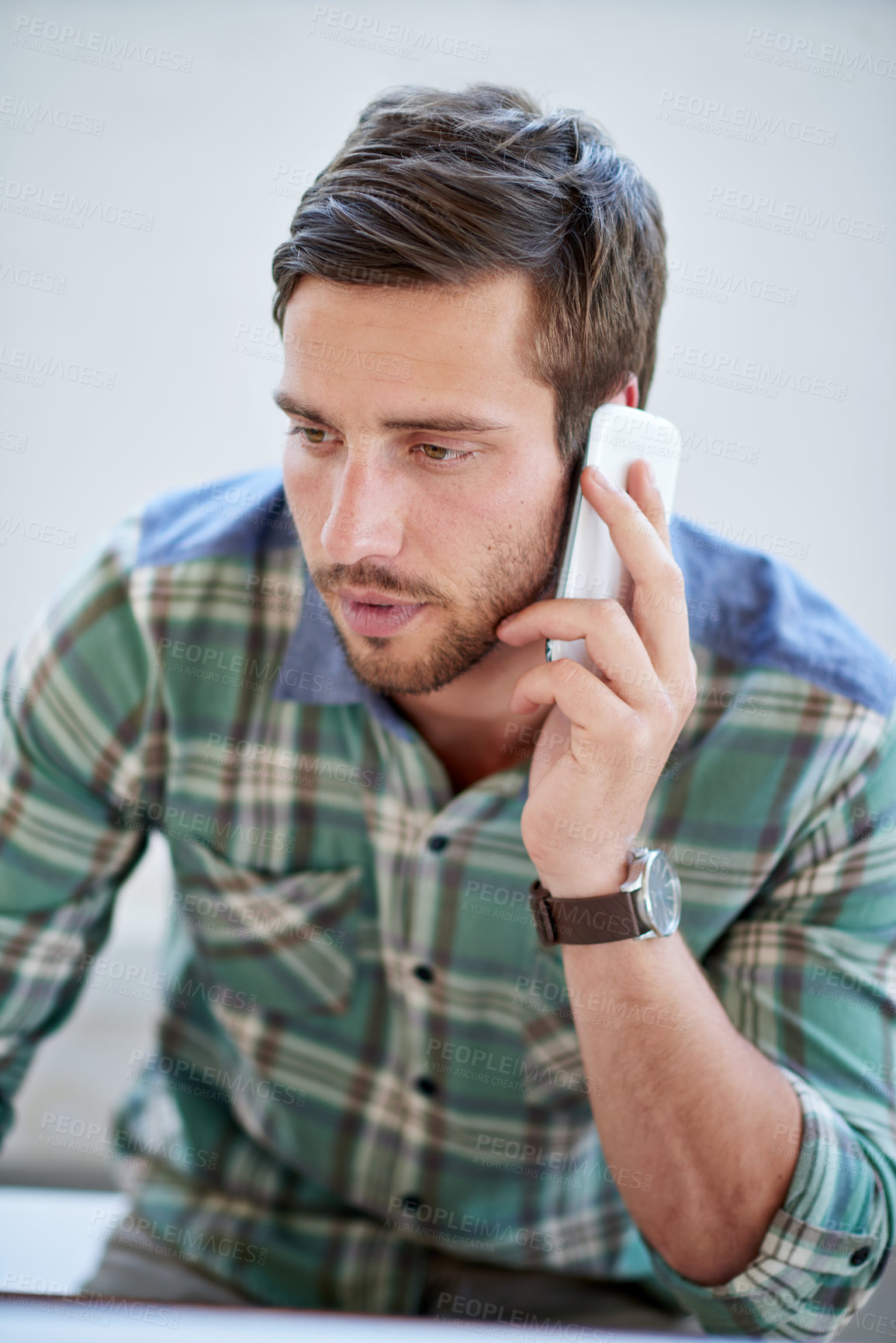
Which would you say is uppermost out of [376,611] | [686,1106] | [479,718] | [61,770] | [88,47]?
[88,47]

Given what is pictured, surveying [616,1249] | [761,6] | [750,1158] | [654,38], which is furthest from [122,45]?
[616,1249]

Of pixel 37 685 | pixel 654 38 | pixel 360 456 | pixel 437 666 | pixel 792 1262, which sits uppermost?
pixel 654 38

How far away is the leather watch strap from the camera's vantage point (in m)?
0.95

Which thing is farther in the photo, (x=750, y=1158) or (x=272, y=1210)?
(x=272, y=1210)

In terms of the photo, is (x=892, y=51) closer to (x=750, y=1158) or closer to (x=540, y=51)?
(x=540, y=51)

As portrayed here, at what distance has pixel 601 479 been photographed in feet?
3.19

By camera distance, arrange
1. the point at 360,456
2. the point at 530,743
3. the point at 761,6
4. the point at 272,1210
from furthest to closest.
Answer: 1. the point at 272,1210
2. the point at 530,743
3. the point at 761,6
4. the point at 360,456

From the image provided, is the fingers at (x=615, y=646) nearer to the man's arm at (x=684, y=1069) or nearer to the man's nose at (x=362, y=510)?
the man's arm at (x=684, y=1069)

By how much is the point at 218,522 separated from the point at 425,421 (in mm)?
444

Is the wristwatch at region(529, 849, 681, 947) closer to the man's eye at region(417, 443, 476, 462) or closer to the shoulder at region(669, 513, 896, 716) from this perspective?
the shoulder at region(669, 513, 896, 716)

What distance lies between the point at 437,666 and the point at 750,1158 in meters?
0.56

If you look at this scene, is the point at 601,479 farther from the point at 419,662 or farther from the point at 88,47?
the point at 88,47

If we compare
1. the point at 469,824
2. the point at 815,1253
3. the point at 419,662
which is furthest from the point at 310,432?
the point at 815,1253

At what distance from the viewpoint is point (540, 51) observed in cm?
104
